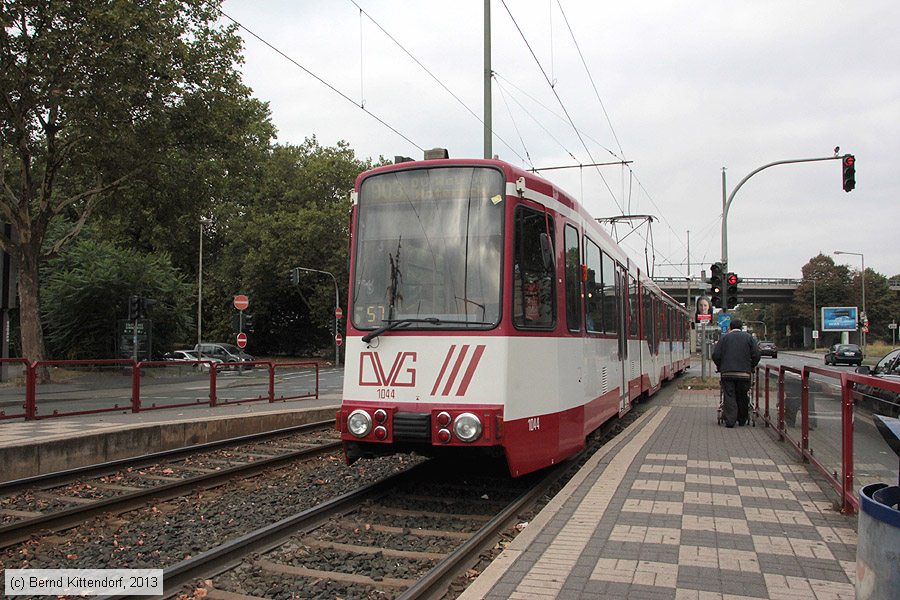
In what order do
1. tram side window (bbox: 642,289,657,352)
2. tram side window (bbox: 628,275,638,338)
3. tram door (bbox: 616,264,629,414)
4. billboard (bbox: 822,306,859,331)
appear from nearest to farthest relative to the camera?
tram door (bbox: 616,264,629,414) → tram side window (bbox: 628,275,638,338) → tram side window (bbox: 642,289,657,352) → billboard (bbox: 822,306,859,331)

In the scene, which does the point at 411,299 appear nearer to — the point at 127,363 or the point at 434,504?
the point at 434,504

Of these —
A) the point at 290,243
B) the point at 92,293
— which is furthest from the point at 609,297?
the point at 290,243

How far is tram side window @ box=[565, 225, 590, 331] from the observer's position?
294 inches

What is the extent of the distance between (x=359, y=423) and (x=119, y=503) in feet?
8.74

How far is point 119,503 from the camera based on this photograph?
282 inches

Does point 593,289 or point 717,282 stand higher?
point 717,282

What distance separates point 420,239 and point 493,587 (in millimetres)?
3520

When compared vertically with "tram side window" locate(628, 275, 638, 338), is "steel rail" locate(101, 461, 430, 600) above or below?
below

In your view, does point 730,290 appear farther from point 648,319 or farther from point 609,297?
point 609,297

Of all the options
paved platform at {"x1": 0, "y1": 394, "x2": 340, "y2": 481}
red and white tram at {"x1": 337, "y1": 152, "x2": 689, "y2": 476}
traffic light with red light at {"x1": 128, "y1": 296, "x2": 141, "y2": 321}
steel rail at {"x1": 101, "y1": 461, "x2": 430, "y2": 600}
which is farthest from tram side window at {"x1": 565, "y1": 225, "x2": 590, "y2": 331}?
traffic light with red light at {"x1": 128, "y1": 296, "x2": 141, "y2": 321}

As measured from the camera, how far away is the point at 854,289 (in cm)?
8444

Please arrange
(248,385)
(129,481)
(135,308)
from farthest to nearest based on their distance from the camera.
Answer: (135,308), (248,385), (129,481)

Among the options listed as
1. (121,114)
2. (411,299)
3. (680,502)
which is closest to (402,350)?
(411,299)

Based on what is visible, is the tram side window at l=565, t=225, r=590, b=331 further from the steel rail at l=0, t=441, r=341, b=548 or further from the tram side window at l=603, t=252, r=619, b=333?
the steel rail at l=0, t=441, r=341, b=548
